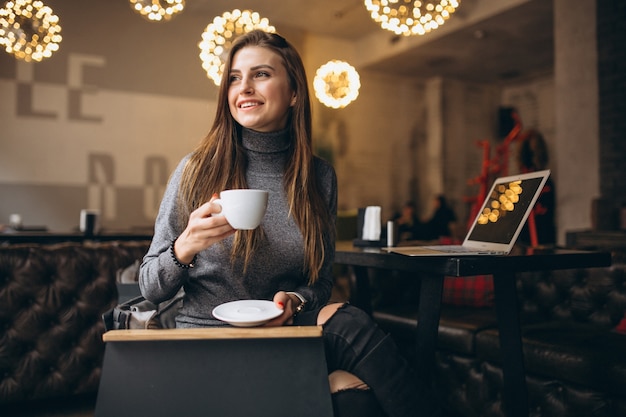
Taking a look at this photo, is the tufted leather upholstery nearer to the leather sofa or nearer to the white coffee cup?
the leather sofa

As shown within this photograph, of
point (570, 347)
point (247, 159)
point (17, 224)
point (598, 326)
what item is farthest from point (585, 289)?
point (17, 224)

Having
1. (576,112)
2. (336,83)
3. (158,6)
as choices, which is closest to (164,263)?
(158,6)

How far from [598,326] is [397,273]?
0.91m

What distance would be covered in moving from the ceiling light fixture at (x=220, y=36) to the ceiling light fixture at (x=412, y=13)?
1.82 ft

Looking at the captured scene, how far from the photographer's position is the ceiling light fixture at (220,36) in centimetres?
270

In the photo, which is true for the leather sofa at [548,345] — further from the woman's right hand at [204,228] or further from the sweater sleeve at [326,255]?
the woman's right hand at [204,228]

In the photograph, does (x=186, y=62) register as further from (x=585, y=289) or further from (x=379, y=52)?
(x=585, y=289)

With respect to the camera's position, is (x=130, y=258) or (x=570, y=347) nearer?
(x=570, y=347)

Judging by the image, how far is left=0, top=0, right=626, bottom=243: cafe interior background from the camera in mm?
4953

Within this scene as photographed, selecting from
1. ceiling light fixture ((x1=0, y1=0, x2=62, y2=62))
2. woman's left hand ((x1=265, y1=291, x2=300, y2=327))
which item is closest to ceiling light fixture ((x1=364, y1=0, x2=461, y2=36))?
ceiling light fixture ((x1=0, y1=0, x2=62, y2=62))

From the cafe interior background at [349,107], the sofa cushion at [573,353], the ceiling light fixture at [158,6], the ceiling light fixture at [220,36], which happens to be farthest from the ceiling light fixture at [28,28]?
the cafe interior background at [349,107]

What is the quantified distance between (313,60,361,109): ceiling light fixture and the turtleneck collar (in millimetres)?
2073

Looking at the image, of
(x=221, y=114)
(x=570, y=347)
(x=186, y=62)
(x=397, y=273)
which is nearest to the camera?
(x=221, y=114)

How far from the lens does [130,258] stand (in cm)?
221
